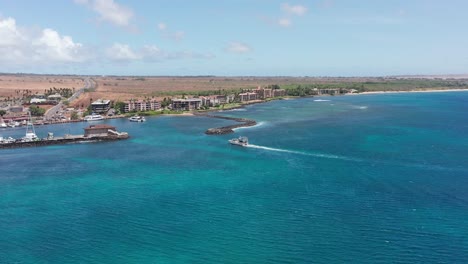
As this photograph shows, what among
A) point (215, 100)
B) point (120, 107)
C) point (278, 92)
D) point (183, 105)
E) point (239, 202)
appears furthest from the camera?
point (278, 92)

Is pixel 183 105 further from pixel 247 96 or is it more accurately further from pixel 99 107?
pixel 247 96

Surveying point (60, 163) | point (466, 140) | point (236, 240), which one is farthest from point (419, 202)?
point (60, 163)

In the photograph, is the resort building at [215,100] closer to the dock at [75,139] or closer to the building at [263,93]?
the building at [263,93]

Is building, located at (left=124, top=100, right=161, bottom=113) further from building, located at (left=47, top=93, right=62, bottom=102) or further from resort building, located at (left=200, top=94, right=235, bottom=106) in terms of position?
building, located at (left=47, top=93, right=62, bottom=102)

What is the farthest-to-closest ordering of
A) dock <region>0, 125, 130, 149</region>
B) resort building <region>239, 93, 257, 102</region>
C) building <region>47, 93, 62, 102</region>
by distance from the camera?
resort building <region>239, 93, 257, 102</region>, building <region>47, 93, 62, 102</region>, dock <region>0, 125, 130, 149</region>

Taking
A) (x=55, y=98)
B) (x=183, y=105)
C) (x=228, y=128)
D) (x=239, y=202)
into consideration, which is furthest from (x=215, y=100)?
(x=239, y=202)

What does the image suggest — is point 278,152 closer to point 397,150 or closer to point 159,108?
point 397,150

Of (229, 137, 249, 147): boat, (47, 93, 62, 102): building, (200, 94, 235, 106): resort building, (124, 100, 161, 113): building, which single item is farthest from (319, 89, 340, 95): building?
(229, 137, 249, 147): boat
